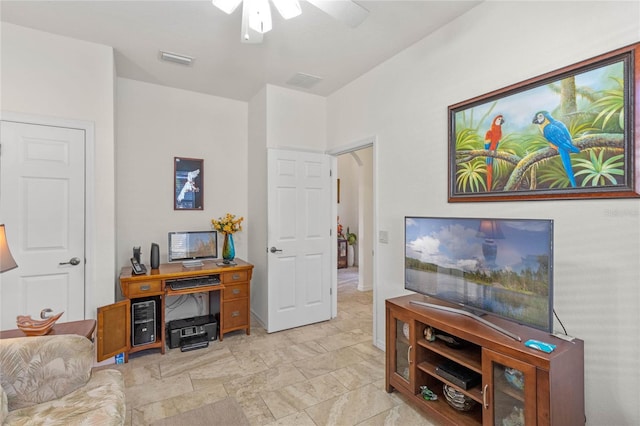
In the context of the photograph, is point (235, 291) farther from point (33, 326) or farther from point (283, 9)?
point (283, 9)

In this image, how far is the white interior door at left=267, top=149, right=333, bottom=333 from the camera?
11.5ft

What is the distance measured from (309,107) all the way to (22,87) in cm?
269

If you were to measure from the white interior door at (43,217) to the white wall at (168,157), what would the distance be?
0.63 metres

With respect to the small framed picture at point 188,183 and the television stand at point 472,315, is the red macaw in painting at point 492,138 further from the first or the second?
the small framed picture at point 188,183

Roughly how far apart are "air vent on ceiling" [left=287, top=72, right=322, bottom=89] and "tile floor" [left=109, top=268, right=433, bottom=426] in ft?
9.47

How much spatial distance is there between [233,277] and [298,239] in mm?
870

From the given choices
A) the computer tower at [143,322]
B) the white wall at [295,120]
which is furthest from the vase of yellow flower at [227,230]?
the white wall at [295,120]

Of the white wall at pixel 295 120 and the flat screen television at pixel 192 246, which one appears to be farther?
the white wall at pixel 295 120

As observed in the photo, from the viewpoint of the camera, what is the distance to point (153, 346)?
9.64 ft

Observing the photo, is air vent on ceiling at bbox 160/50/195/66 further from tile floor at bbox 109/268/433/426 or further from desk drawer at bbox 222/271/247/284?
tile floor at bbox 109/268/433/426

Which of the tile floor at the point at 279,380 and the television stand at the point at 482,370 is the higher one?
the television stand at the point at 482,370

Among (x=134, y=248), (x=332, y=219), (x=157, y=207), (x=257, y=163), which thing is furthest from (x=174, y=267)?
(x=332, y=219)

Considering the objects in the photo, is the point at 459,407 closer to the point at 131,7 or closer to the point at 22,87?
the point at 131,7

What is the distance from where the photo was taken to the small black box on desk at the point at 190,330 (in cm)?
308
